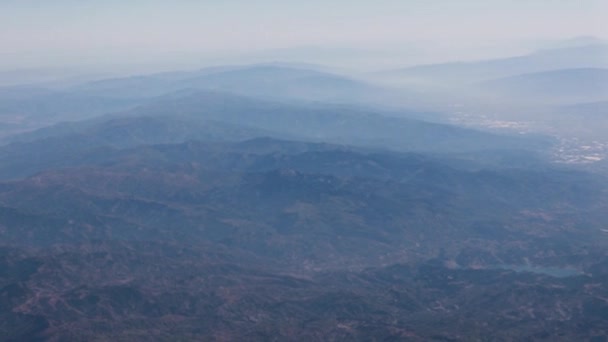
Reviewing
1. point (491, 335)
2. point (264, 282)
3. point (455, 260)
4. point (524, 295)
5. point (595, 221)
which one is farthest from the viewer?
point (595, 221)

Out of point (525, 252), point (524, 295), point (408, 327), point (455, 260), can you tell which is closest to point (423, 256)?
point (455, 260)

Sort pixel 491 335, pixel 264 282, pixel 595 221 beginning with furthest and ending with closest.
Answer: pixel 595 221, pixel 264 282, pixel 491 335

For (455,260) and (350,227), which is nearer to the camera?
(455,260)

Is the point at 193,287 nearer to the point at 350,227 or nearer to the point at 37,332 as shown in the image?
the point at 37,332

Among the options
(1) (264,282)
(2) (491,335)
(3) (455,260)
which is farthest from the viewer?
(3) (455,260)

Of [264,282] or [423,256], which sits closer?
[264,282]

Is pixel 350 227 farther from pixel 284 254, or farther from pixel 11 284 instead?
pixel 11 284

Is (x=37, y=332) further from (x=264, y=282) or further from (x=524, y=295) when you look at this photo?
(x=524, y=295)

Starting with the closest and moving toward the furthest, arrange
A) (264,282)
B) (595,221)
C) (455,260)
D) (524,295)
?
(524,295) < (264,282) < (455,260) < (595,221)

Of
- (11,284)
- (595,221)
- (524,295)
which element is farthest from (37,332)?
(595,221)
